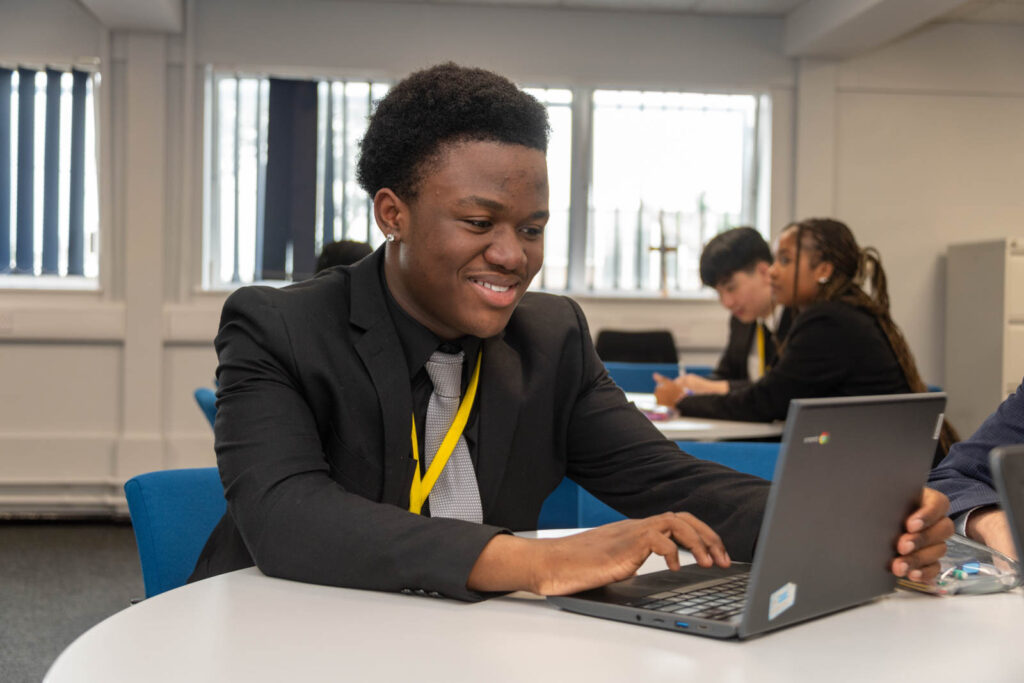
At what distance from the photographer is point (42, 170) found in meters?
6.05

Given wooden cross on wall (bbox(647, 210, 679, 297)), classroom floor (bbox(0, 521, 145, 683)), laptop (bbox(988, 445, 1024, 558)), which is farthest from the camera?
wooden cross on wall (bbox(647, 210, 679, 297))

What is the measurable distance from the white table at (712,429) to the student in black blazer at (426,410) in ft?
4.70

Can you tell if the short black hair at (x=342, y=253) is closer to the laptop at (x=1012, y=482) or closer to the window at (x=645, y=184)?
the window at (x=645, y=184)

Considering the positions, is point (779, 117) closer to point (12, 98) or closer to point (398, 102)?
point (12, 98)

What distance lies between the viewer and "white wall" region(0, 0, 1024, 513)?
595 cm

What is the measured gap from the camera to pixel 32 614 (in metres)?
3.97

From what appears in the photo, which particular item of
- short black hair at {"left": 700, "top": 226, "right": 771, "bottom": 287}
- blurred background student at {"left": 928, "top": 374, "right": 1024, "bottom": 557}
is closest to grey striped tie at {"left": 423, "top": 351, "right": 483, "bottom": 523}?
blurred background student at {"left": 928, "top": 374, "right": 1024, "bottom": 557}

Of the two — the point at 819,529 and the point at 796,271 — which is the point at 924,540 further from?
the point at 796,271

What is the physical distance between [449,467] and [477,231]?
37 centimetres

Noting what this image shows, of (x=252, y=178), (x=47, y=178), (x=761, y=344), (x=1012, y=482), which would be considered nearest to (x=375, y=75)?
(x=252, y=178)

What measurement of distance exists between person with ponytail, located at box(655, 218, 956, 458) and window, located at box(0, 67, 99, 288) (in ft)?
13.3

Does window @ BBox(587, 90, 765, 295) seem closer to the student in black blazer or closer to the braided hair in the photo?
the braided hair

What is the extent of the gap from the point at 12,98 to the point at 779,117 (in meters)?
4.70

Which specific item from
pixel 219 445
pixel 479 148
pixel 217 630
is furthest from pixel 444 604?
pixel 479 148
